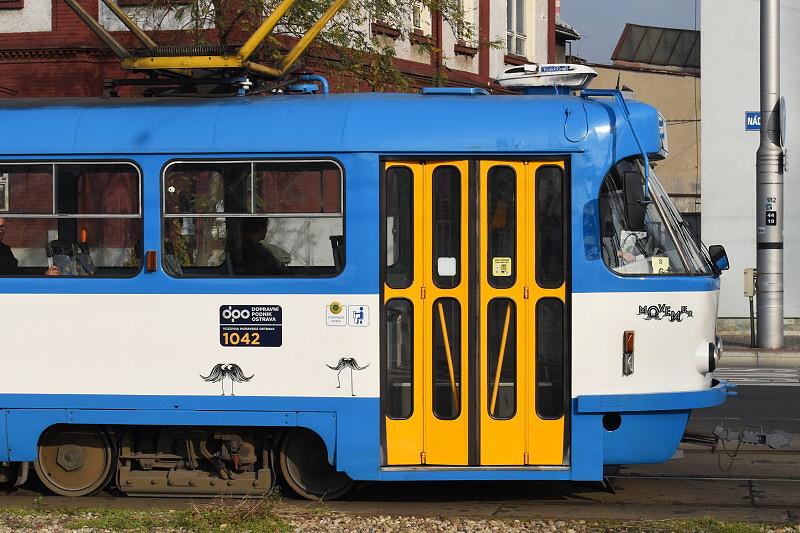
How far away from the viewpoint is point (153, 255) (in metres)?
9.23

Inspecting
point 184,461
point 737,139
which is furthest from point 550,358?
point 737,139

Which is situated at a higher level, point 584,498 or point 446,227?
point 446,227

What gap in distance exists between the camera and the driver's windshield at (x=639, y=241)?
9102 millimetres

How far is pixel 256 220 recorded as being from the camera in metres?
9.16

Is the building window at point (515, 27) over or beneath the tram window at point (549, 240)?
over

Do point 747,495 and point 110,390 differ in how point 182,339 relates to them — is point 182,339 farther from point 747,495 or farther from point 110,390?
point 747,495

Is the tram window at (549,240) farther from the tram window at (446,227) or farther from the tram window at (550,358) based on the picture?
the tram window at (446,227)

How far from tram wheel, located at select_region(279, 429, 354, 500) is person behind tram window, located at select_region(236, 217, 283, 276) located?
119cm

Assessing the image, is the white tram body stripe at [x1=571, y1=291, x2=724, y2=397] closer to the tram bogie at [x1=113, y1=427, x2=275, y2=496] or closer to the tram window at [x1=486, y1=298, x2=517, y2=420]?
the tram window at [x1=486, y1=298, x2=517, y2=420]

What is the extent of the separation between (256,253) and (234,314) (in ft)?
1.46

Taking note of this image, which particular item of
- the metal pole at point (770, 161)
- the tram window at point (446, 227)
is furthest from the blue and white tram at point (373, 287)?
the metal pole at point (770, 161)

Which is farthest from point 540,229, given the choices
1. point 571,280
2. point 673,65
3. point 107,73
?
point 673,65

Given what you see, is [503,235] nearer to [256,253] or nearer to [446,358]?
[446,358]

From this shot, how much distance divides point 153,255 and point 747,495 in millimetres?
4606
